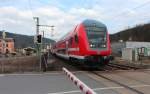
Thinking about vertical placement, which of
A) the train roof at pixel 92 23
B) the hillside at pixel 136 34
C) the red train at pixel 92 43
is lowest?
the red train at pixel 92 43

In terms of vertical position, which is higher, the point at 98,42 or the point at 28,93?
the point at 98,42

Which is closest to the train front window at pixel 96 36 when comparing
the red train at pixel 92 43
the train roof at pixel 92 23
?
the red train at pixel 92 43

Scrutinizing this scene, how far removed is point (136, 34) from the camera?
4678 inches

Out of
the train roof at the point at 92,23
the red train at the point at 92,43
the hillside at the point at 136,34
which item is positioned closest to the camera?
the red train at the point at 92,43

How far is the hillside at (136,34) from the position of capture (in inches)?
4508

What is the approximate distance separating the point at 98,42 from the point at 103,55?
983 mm

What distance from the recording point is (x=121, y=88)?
15922 mm

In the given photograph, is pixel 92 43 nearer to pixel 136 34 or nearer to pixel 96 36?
pixel 96 36

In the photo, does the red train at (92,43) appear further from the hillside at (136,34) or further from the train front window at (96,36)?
the hillside at (136,34)

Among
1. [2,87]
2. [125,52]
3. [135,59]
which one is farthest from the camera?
[125,52]

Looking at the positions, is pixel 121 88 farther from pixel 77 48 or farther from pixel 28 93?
pixel 77 48

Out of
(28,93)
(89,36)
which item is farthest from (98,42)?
(28,93)

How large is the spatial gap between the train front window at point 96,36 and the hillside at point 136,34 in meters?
85.6

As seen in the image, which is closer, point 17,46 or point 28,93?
point 28,93
